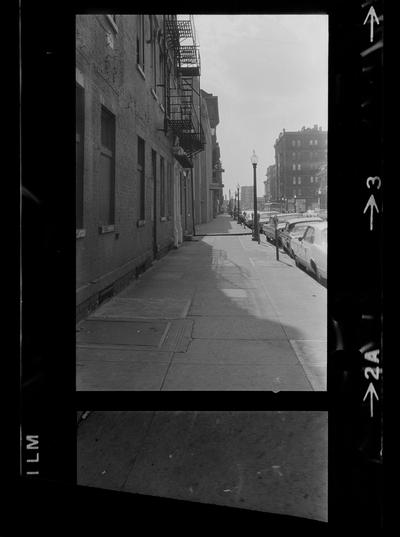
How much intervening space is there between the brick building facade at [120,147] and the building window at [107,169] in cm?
2

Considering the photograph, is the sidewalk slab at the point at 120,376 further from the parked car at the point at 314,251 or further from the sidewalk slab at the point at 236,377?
the parked car at the point at 314,251

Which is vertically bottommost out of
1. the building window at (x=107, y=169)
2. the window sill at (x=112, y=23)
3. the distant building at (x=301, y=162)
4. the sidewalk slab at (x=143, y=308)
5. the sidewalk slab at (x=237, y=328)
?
the sidewalk slab at (x=237, y=328)

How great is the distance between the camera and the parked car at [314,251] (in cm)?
1198

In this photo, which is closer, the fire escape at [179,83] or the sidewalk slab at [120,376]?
the sidewalk slab at [120,376]

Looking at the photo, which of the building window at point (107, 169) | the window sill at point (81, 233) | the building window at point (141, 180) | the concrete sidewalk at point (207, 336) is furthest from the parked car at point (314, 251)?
the window sill at point (81, 233)

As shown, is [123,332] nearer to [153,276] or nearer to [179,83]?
[153,276]
